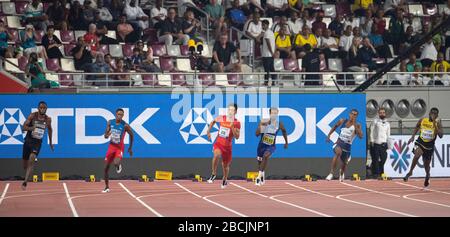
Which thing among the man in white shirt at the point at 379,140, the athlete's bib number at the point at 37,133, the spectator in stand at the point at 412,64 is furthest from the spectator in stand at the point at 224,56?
the athlete's bib number at the point at 37,133

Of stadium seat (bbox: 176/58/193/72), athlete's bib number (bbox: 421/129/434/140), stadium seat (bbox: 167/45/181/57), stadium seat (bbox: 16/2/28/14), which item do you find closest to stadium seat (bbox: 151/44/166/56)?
stadium seat (bbox: 167/45/181/57)

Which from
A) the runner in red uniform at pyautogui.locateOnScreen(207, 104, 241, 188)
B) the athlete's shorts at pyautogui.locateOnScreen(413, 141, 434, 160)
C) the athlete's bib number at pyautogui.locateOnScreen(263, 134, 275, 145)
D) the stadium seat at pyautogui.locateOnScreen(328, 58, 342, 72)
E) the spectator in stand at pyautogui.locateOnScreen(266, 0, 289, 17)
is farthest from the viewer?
the spectator in stand at pyautogui.locateOnScreen(266, 0, 289, 17)

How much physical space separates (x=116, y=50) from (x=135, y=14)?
1.43 m

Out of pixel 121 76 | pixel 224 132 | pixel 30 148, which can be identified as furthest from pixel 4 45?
pixel 224 132

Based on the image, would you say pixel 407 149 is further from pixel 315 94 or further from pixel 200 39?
pixel 200 39

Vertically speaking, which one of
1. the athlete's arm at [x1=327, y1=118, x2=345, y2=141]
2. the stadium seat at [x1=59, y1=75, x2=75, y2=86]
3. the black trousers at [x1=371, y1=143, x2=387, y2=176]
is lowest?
the black trousers at [x1=371, y1=143, x2=387, y2=176]

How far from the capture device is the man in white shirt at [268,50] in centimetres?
3170

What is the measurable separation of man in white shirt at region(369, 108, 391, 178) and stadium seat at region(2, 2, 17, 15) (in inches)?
450

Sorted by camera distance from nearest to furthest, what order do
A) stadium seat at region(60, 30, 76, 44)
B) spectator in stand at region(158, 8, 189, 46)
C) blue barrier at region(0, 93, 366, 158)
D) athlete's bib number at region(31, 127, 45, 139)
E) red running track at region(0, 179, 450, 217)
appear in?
red running track at region(0, 179, 450, 217) → athlete's bib number at region(31, 127, 45, 139) → blue barrier at region(0, 93, 366, 158) → stadium seat at region(60, 30, 76, 44) → spectator in stand at region(158, 8, 189, 46)

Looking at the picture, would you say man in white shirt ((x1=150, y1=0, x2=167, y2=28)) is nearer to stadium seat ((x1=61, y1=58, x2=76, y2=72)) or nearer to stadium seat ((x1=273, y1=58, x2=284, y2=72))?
stadium seat ((x1=61, y1=58, x2=76, y2=72))

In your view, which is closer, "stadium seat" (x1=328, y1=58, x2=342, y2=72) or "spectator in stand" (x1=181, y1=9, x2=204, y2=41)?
"spectator in stand" (x1=181, y1=9, x2=204, y2=41)

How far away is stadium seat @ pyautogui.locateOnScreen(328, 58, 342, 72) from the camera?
33.7 metres

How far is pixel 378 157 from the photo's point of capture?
30500 mm

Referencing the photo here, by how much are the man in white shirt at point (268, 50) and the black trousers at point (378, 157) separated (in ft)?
11.8
